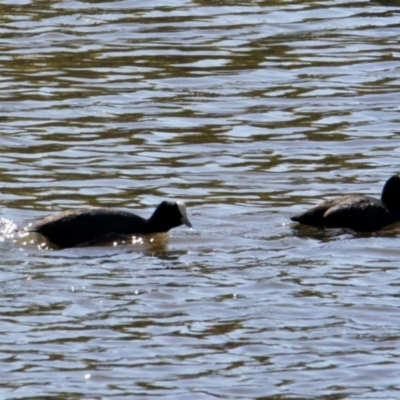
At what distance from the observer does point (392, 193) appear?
13648 mm

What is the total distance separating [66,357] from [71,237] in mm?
3168

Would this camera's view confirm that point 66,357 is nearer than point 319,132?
Yes

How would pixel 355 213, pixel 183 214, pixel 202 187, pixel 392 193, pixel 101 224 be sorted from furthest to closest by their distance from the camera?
pixel 202 187
pixel 392 193
pixel 355 213
pixel 183 214
pixel 101 224

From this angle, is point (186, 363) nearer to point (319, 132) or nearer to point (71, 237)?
point (71, 237)

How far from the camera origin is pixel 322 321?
1018 centimetres

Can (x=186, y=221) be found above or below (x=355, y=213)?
above

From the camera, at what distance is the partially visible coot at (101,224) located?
12367mm

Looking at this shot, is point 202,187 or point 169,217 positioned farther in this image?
point 202,187

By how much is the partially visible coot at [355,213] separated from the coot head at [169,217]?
39.4 inches

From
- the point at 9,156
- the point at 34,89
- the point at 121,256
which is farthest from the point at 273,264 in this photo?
the point at 34,89

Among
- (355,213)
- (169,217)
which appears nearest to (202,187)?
(169,217)

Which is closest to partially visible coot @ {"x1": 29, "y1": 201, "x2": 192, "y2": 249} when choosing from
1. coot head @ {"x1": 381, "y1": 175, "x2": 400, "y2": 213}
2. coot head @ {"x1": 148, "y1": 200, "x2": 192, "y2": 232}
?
coot head @ {"x1": 148, "y1": 200, "x2": 192, "y2": 232}

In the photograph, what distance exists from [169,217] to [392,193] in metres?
2.31

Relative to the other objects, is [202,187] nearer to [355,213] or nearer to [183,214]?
[183,214]
